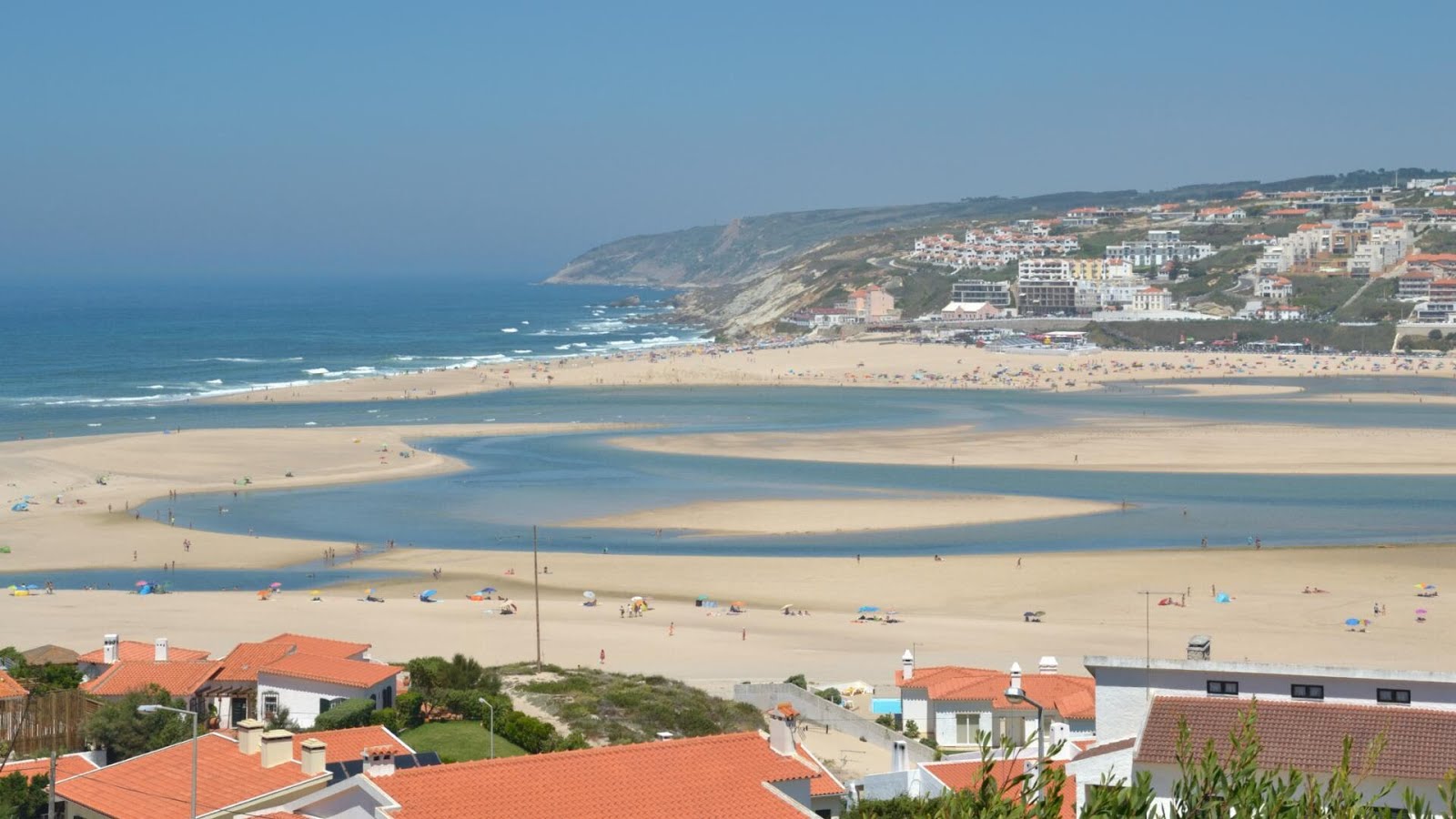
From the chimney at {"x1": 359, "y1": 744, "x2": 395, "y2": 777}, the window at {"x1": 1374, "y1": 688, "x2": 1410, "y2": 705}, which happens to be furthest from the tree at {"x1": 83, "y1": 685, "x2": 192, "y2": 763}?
the window at {"x1": 1374, "y1": 688, "x2": 1410, "y2": 705}

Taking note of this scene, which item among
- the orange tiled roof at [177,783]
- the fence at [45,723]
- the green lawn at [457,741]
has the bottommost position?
the green lawn at [457,741]

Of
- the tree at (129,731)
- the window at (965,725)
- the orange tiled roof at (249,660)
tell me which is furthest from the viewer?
the window at (965,725)

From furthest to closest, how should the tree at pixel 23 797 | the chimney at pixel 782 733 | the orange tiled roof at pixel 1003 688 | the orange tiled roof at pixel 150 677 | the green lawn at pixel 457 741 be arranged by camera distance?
the orange tiled roof at pixel 150 677
the orange tiled roof at pixel 1003 688
the green lawn at pixel 457 741
the tree at pixel 23 797
the chimney at pixel 782 733

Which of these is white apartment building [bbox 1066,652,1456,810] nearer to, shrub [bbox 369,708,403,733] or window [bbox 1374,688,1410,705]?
window [bbox 1374,688,1410,705]

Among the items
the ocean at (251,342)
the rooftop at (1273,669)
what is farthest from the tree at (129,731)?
the ocean at (251,342)

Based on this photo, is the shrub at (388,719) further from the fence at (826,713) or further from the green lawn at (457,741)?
the fence at (826,713)

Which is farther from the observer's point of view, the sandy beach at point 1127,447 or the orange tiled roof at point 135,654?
the sandy beach at point 1127,447
